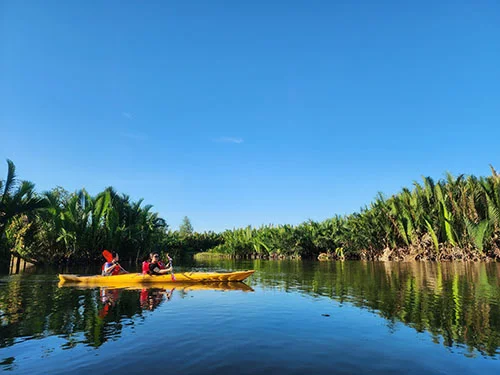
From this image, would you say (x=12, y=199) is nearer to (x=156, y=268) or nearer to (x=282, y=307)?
(x=156, y=268)

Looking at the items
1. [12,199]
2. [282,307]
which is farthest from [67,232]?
[282,307]

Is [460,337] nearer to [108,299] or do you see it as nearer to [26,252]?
[108,299]

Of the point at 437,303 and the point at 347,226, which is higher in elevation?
the point at 347,226

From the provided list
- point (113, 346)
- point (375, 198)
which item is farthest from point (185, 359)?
point (375, 198)

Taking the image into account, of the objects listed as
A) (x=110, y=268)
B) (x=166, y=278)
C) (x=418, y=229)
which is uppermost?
(x=418, y=229)

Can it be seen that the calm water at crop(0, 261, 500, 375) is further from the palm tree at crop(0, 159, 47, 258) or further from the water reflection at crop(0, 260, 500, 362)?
the palm tree at crop(0, 159, 47, 258)

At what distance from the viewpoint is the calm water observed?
6.40 meters

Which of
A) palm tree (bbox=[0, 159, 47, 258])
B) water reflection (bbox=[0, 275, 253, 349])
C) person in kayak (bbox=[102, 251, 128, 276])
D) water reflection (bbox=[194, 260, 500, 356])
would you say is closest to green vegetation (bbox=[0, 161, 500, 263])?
palm tree (bbox=[0, 159, 47, 258])

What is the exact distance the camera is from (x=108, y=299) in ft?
46.3

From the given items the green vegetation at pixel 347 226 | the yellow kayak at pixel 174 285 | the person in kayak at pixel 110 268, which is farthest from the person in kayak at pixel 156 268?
the green vegetation at pixel 347 226

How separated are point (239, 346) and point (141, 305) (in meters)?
6.50

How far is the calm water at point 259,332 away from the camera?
640 cm

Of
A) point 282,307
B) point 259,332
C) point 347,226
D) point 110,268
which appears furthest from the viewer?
point 347,226

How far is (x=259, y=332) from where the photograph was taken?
864cm
